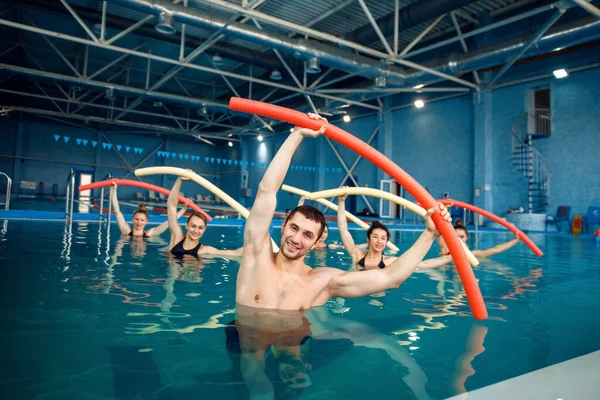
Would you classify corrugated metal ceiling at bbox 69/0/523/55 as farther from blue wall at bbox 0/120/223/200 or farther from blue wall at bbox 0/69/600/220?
blue wall at bbox 0/120/223/200

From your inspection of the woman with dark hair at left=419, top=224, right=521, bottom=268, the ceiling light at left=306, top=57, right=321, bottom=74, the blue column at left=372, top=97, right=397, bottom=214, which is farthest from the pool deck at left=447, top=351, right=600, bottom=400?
the blue column at left=372, top=97, right=397, bottom=214

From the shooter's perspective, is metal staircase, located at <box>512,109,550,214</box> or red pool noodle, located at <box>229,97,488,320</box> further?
metal staircase, located at <box>512,109,550,214</box>

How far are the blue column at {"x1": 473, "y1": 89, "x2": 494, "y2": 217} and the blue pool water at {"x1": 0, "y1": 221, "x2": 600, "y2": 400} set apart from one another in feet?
39.1

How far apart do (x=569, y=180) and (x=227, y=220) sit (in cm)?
1257

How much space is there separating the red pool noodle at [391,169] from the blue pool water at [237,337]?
1.41ft

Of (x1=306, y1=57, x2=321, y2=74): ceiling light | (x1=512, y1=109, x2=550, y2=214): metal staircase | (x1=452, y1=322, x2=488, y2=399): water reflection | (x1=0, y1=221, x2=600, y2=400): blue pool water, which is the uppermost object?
(x1=306, y1=57, x2=321, y2=74): ceiling light

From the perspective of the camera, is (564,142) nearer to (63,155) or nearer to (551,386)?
(551,386)

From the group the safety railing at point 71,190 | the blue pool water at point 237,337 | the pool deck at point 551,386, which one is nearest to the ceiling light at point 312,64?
the safety railing at point 71,190

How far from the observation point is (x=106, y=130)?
104ft

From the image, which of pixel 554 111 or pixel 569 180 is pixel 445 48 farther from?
pixel 569 180

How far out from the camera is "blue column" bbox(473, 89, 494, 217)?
665 inches

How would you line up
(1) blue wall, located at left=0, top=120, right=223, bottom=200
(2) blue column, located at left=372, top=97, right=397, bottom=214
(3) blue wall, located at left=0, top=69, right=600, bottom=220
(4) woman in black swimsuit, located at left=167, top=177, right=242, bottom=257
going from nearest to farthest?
(4) woman in black swimsuit, located at left=167, top=177, right=242, bottom=257 → (3) blue wall, located at left=0, top=69, right=600, bottom=220 → (2) blue column, located at left=372, top=97, right=397, bottom=214 → (1) blue wall, located at left=0, top=120, right=223, bottom=200

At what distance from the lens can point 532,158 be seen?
1596 cm

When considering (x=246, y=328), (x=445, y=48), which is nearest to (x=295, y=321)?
(x=246, y=328)
